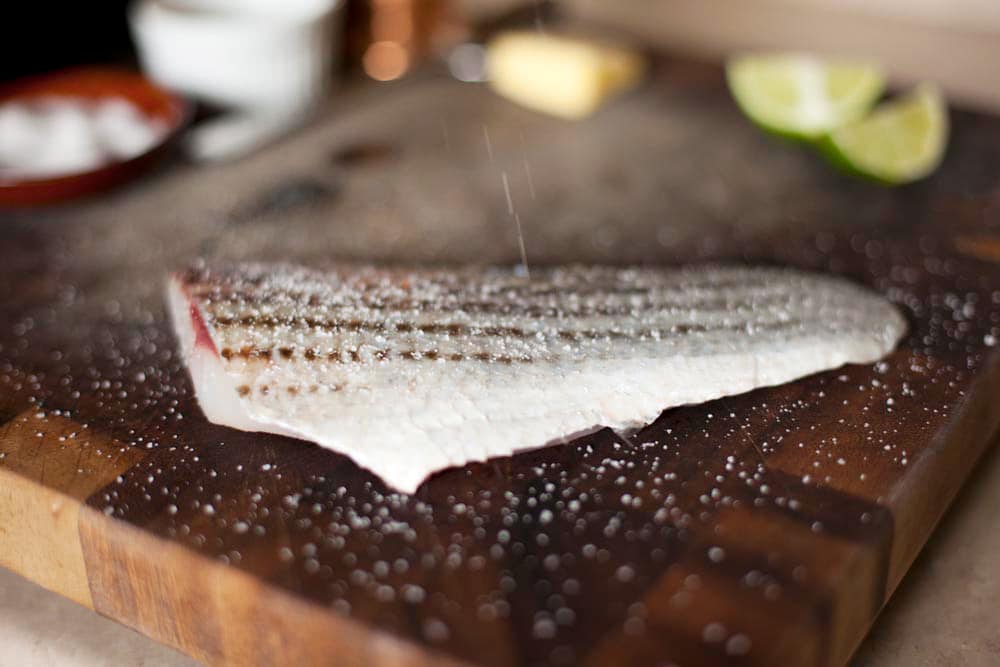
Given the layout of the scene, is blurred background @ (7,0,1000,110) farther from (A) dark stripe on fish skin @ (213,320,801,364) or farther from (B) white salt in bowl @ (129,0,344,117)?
(A) dark stripe on fish skin @ (213,320,801,364)

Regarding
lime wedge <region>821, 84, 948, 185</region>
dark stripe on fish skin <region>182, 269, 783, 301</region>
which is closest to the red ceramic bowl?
dark stripe on fish skin <region>182, 269, 783, 301</region>

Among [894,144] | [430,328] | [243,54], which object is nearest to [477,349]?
[430,328]

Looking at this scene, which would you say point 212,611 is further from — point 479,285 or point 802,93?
point 802,93

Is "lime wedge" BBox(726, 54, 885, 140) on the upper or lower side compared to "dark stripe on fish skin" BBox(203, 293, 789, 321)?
upper

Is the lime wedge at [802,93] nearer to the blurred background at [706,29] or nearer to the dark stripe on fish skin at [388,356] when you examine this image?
the blurred background at [706,29]

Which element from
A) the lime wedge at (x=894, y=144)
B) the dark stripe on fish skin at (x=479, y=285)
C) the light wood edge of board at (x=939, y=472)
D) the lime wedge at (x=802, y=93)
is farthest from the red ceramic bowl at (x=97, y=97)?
the light wood edge of board at (x=939, y=472)

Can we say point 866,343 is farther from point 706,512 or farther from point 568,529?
point 568,529

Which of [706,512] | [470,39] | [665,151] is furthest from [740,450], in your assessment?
[470,39]
